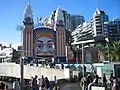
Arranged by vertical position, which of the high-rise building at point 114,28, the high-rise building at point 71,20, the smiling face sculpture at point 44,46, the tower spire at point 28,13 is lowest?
the smiling face sculpture at point 44,46

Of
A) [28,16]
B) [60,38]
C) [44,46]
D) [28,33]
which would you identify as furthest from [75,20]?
[28,33]

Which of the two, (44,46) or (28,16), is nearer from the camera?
(44,46)

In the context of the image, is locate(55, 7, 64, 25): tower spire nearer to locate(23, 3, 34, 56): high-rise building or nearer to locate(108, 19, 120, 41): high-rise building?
locate(23, 3, 34, 56): high-rise building

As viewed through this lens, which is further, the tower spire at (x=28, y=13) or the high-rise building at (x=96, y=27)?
the high-rise building at (x=96, y=27)

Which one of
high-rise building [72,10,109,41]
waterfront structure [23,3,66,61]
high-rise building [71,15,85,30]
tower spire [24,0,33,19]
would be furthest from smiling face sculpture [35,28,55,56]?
high-rise building [71,15,85,30]

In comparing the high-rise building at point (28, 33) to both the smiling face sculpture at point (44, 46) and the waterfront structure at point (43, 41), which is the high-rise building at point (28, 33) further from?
the smiling face sculpture at point (44, 46)

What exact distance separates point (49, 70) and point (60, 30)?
5500 centimetres

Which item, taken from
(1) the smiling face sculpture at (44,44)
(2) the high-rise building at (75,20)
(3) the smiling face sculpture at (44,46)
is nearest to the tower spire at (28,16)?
(1) the smiling face sculpture at (44,44)

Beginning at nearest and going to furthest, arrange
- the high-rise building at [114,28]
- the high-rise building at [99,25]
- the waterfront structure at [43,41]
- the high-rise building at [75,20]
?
the waterfront structure at [43,41] < the high-rise building at [114,28] < the high-rise building at [99,25] < the high-rise building at [75,20]

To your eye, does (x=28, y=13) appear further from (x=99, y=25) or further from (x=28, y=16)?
(x=99, y=25)

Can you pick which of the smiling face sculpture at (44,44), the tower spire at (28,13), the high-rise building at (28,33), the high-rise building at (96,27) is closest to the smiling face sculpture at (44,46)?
the smiling face sculpture at (44,44)

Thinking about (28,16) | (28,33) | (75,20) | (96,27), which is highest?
(75,20)

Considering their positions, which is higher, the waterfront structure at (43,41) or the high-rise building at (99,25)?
the high-rise building at (99,25)

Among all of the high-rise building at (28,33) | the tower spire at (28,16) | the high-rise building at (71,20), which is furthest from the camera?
the high-rise building at (71,20)
